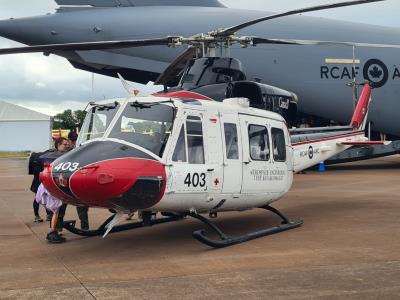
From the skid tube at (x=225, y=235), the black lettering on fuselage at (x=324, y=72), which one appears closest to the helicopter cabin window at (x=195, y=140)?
the skid tube at (x=225, y=235)

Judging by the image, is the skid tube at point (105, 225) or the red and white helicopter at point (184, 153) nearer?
the red and white helicopter at point (184, 153)

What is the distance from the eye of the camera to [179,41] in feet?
28.0

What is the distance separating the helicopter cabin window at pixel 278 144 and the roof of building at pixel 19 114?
48.0 meters

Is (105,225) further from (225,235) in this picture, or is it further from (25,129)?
(25,129)

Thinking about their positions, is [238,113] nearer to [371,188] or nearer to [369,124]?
[371,188]

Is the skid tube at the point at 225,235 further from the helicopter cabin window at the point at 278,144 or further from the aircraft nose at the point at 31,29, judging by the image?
the aircraft nose at the point at 31,29

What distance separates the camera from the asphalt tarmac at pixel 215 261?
5.20 meters

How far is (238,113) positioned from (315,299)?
3.95 meters

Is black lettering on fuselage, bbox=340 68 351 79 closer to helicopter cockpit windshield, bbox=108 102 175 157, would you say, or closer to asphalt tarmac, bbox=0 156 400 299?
asphalt tarmac, bbox=0 156 400 299

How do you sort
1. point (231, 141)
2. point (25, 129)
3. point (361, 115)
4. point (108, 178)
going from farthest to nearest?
point (25, 129), point (361, 115), point (231, 141), point (108, 178)

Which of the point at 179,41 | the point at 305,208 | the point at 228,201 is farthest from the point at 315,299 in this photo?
the point at 305,208

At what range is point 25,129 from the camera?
5384cm

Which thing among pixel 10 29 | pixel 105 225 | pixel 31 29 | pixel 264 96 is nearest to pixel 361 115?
pixel 264 96

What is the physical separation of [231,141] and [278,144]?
1.37m
